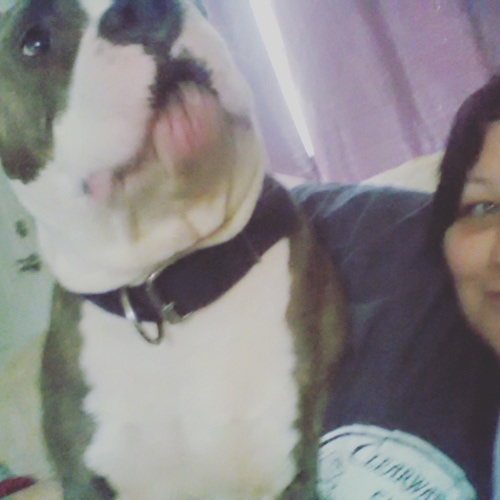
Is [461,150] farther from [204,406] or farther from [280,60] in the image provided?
[280,60]

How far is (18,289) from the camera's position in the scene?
214cm

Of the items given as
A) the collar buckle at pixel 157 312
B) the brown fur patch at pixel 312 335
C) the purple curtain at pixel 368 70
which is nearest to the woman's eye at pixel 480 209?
the brown fur patch at pixel 312 335

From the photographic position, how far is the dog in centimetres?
66

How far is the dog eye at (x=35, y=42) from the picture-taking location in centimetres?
70

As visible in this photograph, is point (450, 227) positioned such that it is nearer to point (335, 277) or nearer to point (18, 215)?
point (335, 277)

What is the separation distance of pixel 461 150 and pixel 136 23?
50cm

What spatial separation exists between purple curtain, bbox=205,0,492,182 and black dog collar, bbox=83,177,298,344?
0.96 meters

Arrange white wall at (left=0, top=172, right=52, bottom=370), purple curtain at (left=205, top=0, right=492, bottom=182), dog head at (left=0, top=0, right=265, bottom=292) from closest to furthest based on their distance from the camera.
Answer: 1. dog head at (left=0, top=0, right=265, bottom=292)
2. purple curtain at (left=205, top=0, right=492, bottom=182)
3. white wall at (left=0, top=172, right=52, bottom=370)

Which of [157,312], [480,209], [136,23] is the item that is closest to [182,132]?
[136,23]

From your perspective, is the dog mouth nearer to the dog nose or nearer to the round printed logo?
the dog nose

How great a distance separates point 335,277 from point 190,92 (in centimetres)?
36

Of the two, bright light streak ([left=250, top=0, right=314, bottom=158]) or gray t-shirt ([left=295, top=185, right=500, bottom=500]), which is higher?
bright light streak ([left=250, top=0, right=314, bottom=158])

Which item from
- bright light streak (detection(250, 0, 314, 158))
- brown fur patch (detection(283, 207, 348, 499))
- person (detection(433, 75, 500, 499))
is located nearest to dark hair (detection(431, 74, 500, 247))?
person (detection(433, 75, 500, 499))

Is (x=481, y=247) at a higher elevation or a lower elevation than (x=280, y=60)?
lower
